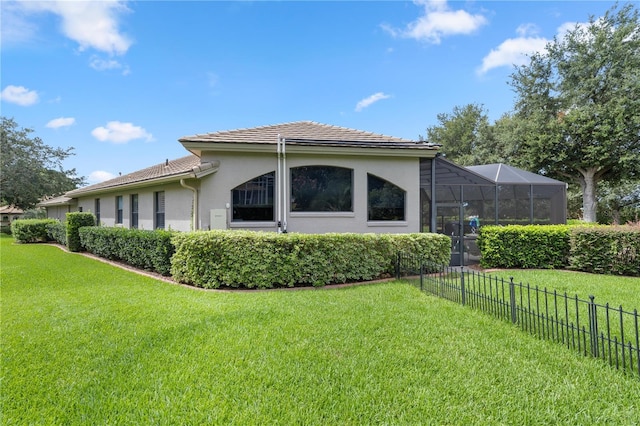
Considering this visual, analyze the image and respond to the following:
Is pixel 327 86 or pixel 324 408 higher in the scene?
pixel 327 86

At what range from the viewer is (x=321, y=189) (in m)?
10.4

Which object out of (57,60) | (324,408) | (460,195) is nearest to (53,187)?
(57,60)

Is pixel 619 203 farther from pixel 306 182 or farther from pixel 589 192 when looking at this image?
pixel 306 182

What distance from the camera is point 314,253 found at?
8008mm

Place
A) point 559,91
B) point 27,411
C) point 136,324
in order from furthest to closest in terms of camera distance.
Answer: point 559,91 → point 136,324 → point 27,411

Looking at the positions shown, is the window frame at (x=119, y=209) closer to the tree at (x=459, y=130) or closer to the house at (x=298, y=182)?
the house at (x=298, y=182)

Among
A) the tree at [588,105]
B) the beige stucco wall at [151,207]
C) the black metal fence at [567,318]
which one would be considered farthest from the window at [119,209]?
the tree at [588,105]

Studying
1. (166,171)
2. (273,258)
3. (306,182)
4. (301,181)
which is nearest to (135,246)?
(166,171)

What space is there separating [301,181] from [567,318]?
7.50 meters

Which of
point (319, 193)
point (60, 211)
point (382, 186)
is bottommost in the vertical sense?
point (319, 193)

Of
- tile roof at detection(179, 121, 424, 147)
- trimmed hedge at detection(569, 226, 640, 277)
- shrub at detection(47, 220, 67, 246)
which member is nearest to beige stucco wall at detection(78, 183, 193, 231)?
tile roof at detection(179, 121, 424, 147)

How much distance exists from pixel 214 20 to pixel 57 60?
5.03 meters

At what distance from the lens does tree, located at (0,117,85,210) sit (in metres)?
31.4

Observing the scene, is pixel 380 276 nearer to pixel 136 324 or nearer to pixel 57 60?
pixel 136 324
